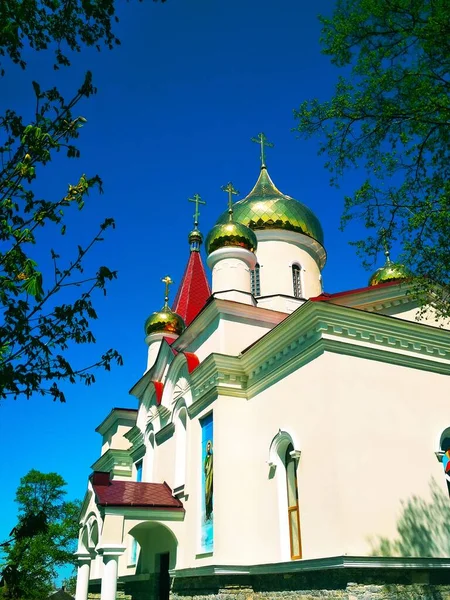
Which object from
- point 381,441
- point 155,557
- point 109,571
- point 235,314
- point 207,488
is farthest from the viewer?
point 155,557

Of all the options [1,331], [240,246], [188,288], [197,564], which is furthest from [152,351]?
[1,331]

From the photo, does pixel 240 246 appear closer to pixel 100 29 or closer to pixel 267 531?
pixel 267 531

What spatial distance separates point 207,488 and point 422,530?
408cm

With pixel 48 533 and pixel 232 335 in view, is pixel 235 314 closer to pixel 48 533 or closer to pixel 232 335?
pixel 232 335

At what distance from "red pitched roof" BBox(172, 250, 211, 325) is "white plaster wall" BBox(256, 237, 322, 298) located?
2.93 metres

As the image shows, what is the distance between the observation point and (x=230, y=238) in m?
13.2

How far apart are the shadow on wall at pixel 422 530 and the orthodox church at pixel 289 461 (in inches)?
0.8

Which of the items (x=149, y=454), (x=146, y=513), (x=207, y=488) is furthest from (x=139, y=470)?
(x=207, y=488)

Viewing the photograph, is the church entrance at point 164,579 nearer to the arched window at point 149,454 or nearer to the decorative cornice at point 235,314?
the arched window at point 149,454

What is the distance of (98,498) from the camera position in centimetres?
1035

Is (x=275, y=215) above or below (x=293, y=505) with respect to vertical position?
above

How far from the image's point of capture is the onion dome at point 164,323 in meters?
16.9

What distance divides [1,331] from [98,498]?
723cm

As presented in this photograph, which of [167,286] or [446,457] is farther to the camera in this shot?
[167,286]
